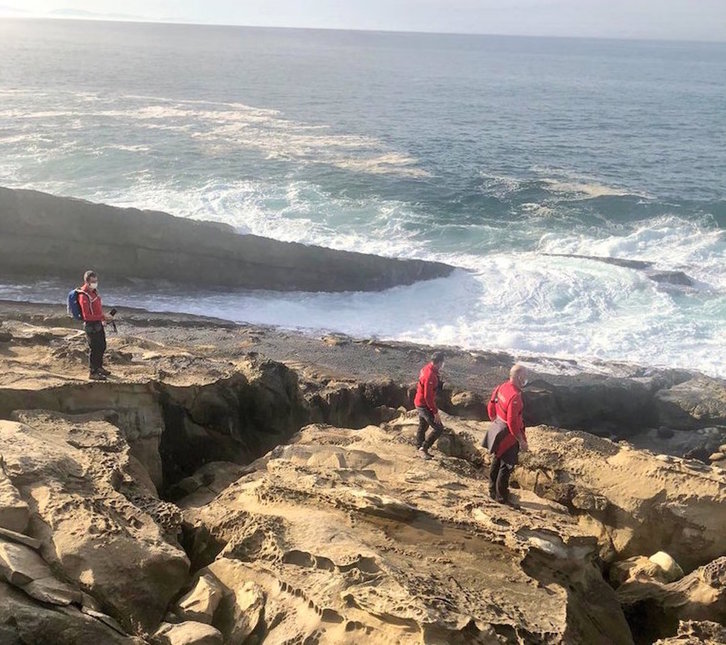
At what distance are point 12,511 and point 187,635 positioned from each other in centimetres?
162

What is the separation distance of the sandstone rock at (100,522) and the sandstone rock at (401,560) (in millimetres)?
Result: 447

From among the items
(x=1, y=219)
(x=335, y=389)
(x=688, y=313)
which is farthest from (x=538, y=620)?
(x=1, y=219)

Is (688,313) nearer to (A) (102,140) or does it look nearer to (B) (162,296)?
(B) (162,296)

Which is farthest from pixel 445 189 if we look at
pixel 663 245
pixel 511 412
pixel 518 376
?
pixel 511 412

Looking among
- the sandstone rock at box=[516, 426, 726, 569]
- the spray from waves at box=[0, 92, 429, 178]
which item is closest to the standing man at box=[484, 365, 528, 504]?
the sandstone rock at box=[516, 426, 726, 569]

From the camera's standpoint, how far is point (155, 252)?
20.6 m

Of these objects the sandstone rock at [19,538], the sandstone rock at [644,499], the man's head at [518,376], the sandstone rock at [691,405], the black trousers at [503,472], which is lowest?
the sandstone rock at [691,405]

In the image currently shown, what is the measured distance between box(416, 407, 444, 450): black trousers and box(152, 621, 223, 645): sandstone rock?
4129mm

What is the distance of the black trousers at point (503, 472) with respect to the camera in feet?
23.7

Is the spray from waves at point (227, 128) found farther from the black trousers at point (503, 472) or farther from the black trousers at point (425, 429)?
the black trousers at point (503, 472)

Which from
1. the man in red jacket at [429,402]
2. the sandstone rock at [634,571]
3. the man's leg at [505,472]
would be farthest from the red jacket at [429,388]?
the sandstone rock at [634,571]

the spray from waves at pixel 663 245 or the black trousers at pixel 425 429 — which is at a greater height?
the spray from waves at pixel 663 245

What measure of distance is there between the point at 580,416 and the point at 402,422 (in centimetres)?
578

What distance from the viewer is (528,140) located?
44.1 m
